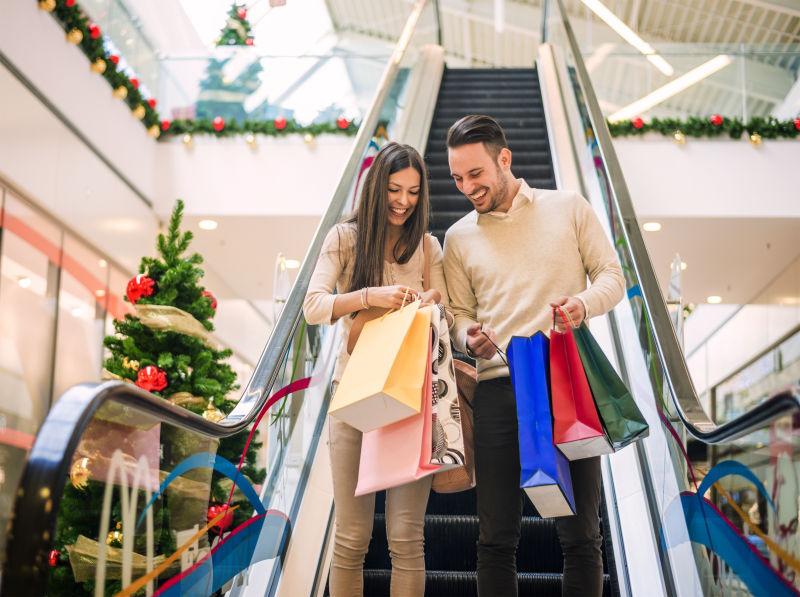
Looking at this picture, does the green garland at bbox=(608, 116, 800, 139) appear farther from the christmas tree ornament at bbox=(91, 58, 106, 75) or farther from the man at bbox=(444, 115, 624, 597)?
the man at bbox=(444, 115, 624, 597)

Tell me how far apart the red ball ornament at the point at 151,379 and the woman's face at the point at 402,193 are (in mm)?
2284

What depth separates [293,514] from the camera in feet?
10.8

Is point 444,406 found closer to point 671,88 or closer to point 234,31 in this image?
point 671,88

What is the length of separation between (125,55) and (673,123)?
567 cm

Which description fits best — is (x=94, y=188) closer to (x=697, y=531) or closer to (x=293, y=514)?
(x=293, y=514)

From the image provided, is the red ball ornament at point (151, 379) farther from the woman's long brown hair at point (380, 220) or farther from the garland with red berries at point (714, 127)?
the garland with red berries at point (714, 127)

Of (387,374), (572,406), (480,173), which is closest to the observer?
(387,374)

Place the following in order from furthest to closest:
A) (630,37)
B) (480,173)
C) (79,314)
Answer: (630,37)
(79,314)
(480,173)

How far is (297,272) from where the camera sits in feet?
24.4

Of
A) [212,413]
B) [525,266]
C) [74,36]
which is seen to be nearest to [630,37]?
[74,36]

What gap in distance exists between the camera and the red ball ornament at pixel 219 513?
2.40 metres

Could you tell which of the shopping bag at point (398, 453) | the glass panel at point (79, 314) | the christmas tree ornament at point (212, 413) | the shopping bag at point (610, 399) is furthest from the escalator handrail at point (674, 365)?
the glass panel at point (79, 314)

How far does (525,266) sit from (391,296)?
17.6 inches

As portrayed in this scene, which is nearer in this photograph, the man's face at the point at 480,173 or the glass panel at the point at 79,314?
the man's face at the point at 480,173
